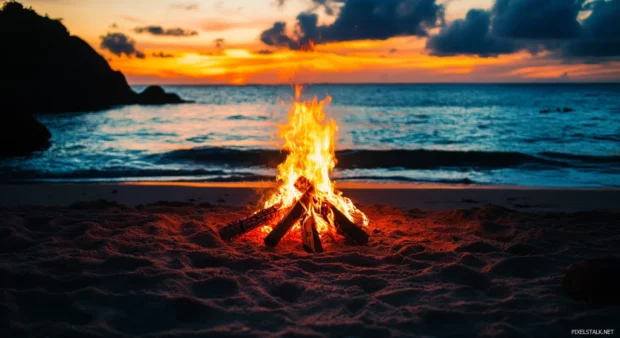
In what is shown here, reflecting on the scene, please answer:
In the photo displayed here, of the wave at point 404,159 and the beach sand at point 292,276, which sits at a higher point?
the beach sand at point 292,276

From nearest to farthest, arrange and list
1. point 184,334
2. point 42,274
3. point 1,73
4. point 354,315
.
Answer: point 184,334 < point 354,315 < point 42,274 < point 1,73

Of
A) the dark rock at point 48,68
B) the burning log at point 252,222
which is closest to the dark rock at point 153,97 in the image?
the dark rock at point 48,68

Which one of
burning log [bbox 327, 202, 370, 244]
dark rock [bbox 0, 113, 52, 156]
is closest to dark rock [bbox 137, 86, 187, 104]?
dark rock [bbox 0, 113, 52, 156]

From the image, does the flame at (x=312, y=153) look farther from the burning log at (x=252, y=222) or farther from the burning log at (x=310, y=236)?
the burning log at (x=310, y=236)

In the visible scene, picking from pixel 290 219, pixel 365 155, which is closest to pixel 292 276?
pixel 290 219

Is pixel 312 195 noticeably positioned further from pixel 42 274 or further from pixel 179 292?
pixel 42 274

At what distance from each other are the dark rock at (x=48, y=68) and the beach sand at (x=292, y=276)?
165 feet

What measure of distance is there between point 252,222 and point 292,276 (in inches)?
58.2

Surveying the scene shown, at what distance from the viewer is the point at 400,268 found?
4895mm

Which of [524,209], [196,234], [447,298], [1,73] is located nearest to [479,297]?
[447,298]

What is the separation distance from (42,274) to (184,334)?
1.90 metres

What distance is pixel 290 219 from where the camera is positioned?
19.2 ft

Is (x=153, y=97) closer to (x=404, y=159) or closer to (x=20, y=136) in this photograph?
(x=20, y=136)

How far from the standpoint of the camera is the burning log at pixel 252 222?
5.86 metres
